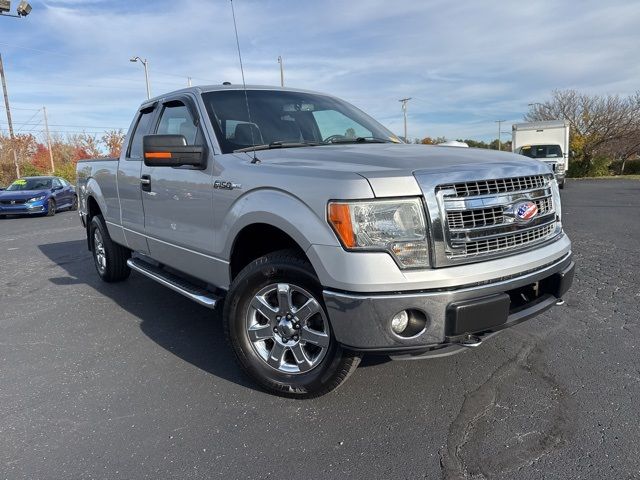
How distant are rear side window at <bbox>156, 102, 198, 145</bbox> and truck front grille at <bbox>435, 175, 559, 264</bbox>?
2.17 metres

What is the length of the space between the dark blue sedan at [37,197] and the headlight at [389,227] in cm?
1491

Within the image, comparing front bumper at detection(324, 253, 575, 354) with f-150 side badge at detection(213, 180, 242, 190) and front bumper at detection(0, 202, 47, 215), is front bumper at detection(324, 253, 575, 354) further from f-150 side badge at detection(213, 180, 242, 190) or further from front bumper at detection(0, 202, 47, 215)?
front bumper at detection(0, 202, 47, 215)

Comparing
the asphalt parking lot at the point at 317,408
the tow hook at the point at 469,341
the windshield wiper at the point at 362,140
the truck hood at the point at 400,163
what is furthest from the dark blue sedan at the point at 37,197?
the tow hook at the point at 469,341

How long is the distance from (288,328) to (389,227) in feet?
3.06

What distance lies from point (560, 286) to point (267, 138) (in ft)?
7.29

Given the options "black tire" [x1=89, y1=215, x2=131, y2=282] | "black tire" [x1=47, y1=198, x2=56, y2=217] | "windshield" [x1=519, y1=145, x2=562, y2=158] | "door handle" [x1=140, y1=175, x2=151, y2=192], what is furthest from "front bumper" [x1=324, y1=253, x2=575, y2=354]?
"windshield" [x1=519, y1=145, x2=562, y2=158]

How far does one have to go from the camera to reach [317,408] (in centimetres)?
289

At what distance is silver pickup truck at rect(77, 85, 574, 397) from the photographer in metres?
2.45

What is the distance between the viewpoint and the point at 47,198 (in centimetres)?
1667

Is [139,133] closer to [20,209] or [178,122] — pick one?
[178,122]

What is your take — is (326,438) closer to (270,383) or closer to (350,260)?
(270,383)

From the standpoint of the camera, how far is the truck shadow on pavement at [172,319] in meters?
3.61

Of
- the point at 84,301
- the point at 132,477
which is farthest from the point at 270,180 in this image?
the point at 84,301

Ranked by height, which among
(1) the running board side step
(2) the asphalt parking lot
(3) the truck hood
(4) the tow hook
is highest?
(3) the truck hood
